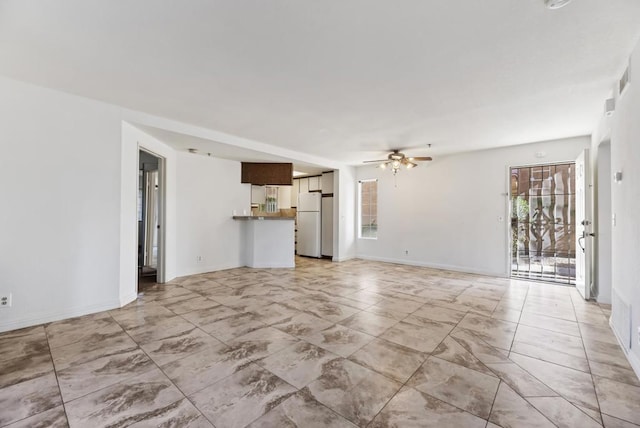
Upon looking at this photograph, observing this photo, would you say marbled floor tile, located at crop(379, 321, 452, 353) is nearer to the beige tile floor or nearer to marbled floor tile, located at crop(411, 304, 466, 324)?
the beige tile floor

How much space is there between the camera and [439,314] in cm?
342

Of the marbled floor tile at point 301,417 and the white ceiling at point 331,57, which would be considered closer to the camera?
the marbled floor tile at point 301,417

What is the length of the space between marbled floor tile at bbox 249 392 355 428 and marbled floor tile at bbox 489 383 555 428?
892 millimetres

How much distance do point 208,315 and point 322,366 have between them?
175 cm

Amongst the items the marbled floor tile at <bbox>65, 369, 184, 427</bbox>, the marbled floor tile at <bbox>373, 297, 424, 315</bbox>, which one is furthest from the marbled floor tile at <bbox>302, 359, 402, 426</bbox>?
the marbled floor tile at <bbox>373, 297, 424, 315</bbox>

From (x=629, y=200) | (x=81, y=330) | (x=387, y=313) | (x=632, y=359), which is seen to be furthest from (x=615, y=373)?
(x=81, y=330)

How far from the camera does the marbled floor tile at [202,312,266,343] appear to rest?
2.80 m

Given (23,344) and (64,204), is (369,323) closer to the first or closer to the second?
(23,344)

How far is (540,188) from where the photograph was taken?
558 cm

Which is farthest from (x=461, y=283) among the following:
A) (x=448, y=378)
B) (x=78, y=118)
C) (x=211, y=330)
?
(x=78, y=118)

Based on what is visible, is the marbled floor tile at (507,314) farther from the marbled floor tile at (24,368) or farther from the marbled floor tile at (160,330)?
the marbled floor tile at (24,368)

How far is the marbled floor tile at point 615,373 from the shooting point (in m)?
2.06

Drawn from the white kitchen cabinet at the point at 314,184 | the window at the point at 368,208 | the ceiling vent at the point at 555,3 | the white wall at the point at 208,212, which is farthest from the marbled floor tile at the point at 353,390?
the white kitchen cabinet at the point at 314,184

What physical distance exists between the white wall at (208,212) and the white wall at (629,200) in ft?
19.5
